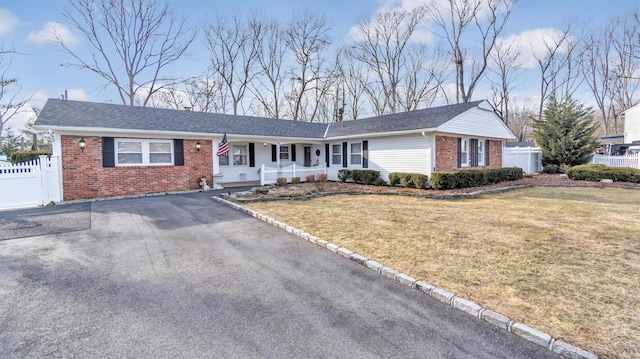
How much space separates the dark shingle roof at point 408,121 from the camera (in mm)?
13495

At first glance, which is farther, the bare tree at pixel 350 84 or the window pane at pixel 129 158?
the bare tree at pixel 350 84

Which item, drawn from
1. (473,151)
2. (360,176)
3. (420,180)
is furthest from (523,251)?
(473,151)

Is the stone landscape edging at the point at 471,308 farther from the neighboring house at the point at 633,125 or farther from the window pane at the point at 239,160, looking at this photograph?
the neighboring house at the point at 633,125

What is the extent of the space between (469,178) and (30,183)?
15944mm

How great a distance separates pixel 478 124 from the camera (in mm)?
15102

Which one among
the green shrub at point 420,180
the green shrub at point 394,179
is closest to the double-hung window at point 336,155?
the green shrub at point 394,179

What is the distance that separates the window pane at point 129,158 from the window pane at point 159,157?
433 millimetres

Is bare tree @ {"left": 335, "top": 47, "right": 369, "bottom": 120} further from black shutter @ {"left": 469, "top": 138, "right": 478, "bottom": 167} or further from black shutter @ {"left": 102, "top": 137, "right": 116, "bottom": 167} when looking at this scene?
black shutter @ {"left": 102, "top": 137, "right": 116, "bottom": 167}

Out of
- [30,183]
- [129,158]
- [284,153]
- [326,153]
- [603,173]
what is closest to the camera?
[30,183]

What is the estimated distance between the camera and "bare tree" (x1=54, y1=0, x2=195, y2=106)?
22016 mm

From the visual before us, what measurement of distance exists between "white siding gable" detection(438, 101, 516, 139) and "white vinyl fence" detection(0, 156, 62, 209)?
14.4 meters

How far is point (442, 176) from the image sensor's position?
12.0 metres

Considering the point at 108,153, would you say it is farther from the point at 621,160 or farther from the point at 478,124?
the point at 621,160

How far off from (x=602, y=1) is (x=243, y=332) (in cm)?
3195
